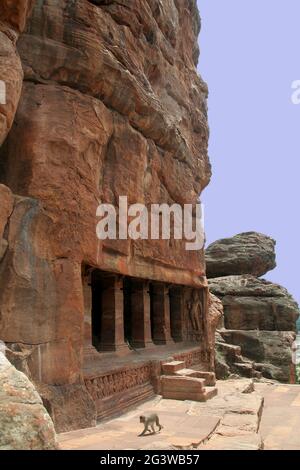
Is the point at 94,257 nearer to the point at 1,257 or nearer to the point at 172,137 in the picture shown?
the point at 1,257

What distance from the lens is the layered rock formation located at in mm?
26250

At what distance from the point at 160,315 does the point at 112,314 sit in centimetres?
471

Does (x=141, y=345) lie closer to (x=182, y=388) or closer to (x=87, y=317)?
(x=182, y=388)

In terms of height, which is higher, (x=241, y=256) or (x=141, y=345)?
(x=241, y=256)

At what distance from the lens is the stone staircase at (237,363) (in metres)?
24.8

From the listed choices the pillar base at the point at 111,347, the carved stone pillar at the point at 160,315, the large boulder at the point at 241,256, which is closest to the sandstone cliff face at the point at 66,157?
the pillar base at the point at 111,347

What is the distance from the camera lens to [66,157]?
405 inches

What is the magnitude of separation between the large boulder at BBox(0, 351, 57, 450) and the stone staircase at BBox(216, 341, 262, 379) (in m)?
21.8

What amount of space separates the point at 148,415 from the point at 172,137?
437 inches

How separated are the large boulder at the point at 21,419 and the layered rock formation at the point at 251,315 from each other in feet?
68.5

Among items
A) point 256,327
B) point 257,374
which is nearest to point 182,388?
point 257,374

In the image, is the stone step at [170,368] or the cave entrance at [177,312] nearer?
the stone step at [170,368]

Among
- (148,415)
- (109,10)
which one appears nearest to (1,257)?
(148,415)

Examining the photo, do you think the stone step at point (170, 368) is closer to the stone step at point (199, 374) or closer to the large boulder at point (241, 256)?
the stone step at point (199, 374)
